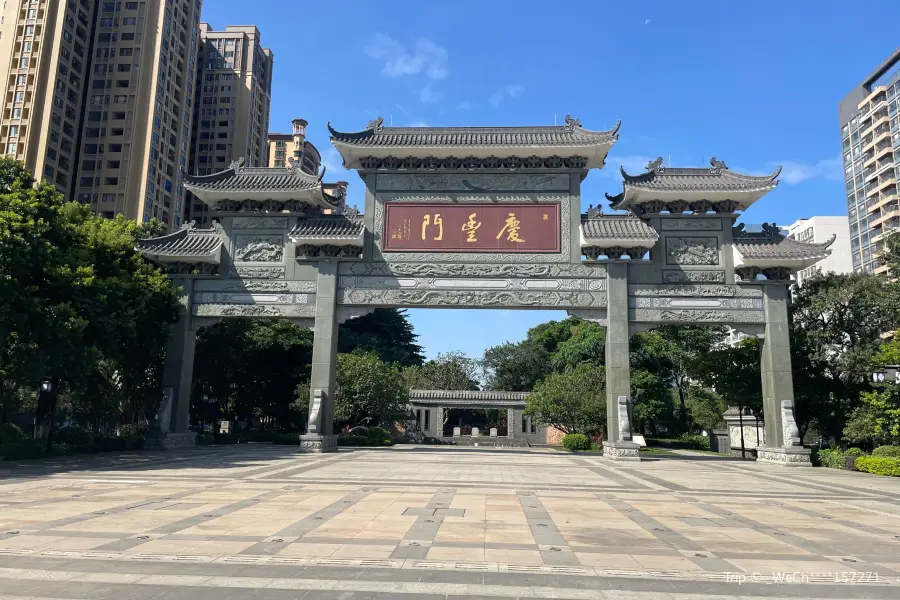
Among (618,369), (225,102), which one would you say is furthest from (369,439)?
(225,102)

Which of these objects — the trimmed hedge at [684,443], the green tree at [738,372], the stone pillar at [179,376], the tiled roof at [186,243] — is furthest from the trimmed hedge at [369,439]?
the trimmed hedge at [684,443]

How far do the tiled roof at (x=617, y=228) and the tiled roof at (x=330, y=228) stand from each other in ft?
25.7

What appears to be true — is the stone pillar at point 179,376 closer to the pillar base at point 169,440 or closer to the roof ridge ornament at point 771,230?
the pillar base at point 169,440

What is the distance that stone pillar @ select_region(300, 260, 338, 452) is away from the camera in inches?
823

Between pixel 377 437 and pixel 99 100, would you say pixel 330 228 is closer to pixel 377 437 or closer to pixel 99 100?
pixel 377 437

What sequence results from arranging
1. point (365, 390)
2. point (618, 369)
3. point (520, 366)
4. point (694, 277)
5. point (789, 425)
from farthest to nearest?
→ point (520, 366) → point (365, 390) → point (694, 277) → point (618, 369) → point (789, 425)

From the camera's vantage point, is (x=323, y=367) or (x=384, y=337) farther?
(x=384, y=337)

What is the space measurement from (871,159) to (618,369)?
151ft

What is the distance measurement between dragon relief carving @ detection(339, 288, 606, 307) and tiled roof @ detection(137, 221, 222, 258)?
17.0ft

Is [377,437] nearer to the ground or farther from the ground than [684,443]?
farther from the ground

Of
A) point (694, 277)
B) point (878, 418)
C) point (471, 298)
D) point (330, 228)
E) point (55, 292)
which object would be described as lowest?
point (878, 418)

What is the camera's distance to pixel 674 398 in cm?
4156

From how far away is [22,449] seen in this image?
647 inches

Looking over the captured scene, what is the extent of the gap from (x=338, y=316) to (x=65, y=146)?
4312cm
